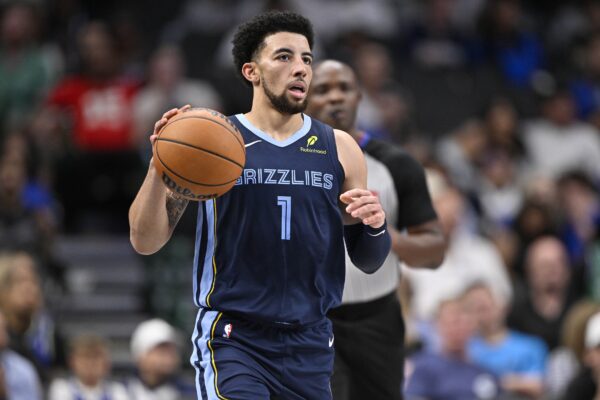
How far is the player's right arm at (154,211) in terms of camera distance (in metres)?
5.22

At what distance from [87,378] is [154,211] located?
181 inches

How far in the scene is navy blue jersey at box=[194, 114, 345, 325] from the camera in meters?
5.32

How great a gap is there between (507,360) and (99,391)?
3.68 m

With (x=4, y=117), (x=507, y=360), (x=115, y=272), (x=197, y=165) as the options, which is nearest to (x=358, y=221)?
(x=197, y=165)

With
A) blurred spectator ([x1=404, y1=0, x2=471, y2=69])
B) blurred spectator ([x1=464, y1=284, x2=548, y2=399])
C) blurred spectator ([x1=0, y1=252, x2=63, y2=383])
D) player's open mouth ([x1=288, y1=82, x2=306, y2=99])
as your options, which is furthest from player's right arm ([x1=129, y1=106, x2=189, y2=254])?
blurred spectator ([x1=404, y1=0, x2=471, y2=69])

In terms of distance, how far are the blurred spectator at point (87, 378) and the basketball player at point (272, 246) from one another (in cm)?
428

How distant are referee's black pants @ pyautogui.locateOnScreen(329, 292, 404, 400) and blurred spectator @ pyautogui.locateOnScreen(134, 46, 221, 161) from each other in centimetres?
628

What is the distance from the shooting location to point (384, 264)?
6875 mm

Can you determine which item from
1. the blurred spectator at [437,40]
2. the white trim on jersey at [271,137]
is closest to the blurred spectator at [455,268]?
the blurred spectator at [437,40]

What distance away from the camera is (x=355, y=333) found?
6828 mm

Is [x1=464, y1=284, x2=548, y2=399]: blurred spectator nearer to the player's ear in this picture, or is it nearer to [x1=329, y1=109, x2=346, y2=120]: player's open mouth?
[x1=329, y1=109, x2=346, y2=120]: player's open mouth

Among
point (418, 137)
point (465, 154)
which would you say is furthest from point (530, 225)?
point (418, 137)

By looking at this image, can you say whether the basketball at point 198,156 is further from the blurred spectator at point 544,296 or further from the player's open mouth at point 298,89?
the blurred spectator at point 544,296

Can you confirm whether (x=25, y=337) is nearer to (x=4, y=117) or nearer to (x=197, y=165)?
(x=4, y=117)
